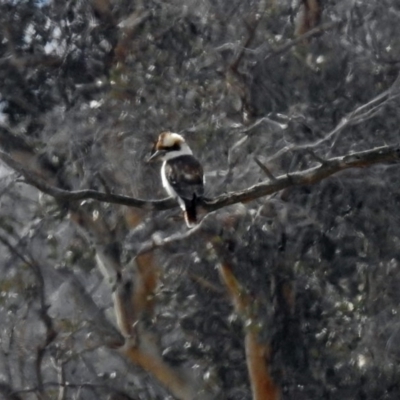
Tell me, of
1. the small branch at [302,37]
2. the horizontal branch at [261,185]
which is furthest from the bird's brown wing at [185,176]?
the small branch at [302,37]

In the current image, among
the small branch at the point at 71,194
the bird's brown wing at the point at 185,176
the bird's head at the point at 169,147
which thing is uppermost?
the small branch at the point at 71,194

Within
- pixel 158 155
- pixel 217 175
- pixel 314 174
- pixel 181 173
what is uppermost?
pixel 314 174

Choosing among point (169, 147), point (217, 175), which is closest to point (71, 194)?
point (169, 147)

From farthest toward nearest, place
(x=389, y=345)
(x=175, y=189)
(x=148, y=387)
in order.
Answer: (x=148, y=387) < (x=389, y=345) < (x=175, y=189)

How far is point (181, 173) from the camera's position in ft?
25.4

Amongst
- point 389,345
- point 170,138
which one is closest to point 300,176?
point 170,138

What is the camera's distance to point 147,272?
10461 mm

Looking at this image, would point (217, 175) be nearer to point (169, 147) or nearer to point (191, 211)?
point (169, 147)

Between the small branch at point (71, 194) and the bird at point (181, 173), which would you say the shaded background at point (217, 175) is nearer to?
the bird at point (181, 173)

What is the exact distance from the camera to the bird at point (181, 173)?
23.9 ft

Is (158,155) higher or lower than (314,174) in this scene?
lower

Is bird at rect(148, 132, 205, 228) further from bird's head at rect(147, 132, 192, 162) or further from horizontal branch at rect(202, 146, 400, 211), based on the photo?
horizontal branch at rect(202, 146, 400, 211)

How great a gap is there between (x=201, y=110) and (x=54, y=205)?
1346 millimetres

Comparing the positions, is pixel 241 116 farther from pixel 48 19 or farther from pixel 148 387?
pixel 148 387
